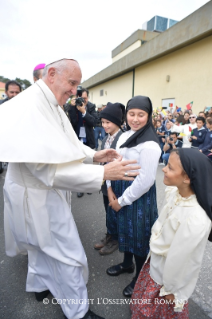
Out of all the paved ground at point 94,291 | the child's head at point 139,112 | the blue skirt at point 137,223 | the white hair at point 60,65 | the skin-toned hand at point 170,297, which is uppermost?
the white hair at point 60,65

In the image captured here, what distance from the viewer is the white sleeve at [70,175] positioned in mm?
1188

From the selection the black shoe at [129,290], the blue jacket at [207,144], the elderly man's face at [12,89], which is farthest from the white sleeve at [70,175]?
the blue jacket at [207,144]

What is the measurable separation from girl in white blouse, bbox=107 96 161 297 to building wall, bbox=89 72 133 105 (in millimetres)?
15757

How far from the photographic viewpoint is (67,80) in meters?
1.38

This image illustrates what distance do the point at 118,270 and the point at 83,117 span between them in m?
2.93

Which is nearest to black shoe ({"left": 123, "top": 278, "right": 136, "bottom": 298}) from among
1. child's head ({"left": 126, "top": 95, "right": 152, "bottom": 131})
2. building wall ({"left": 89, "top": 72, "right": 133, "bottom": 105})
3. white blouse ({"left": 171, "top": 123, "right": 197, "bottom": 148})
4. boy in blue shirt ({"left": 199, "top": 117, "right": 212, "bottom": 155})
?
child's head ({"left": 126, "top": 95, "right": 152, "bottom": 131})

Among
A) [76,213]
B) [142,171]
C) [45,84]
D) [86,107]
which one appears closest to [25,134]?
[45,84]

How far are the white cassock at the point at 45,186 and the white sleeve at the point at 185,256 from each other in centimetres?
60

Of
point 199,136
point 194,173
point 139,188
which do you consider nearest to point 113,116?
point 139,188

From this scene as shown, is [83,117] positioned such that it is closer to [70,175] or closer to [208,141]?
[70,175]

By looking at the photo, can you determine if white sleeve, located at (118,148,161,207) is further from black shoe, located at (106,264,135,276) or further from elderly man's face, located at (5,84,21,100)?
elderly man's face, located at (5,84,21,100)

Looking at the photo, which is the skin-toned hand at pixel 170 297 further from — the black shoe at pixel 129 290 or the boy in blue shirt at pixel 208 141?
the boy in blue shirt at pixel 208 141

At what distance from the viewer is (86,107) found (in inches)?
164

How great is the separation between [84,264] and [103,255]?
0.92m
